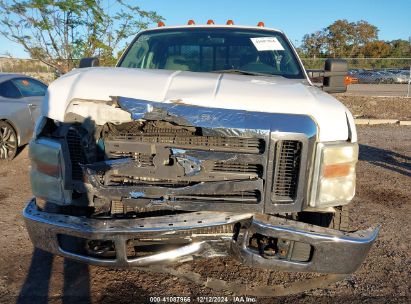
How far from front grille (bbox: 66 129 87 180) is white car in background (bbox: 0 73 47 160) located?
5053 mm

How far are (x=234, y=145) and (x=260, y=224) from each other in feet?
1.70

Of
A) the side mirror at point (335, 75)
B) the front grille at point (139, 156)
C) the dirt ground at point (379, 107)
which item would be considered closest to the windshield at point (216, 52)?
the side mirror at point (335, 75)

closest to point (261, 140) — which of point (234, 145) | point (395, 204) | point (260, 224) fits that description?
point (234, 145)

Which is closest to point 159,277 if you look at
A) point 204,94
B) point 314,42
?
point 204,94

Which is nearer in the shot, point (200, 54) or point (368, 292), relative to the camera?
point (368, 292)

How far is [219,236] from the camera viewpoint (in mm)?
2664

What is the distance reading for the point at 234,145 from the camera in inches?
100

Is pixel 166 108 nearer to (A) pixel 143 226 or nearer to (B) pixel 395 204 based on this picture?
(A) pixel 143 226

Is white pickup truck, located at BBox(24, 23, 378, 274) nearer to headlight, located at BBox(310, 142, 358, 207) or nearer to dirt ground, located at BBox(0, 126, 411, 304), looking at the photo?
headlight, located at BBox(310, 142, 358, 207)

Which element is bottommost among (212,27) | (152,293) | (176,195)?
(152,293)

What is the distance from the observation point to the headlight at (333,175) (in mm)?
2533

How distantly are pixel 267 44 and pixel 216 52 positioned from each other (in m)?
0.55

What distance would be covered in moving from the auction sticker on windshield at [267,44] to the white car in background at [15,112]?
16.0ft

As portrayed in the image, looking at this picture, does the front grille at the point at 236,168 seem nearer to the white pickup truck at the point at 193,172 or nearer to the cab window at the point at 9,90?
the white pickup truck at the point at 193,172
